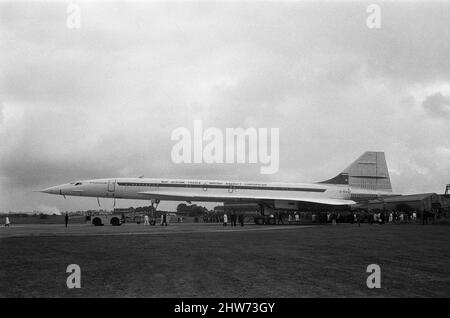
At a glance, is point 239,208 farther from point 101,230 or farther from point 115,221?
point 101,230

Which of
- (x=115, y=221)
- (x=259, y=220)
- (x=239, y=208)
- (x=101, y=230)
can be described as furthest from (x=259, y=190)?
(x=239, y=208)

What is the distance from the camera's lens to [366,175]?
4091cm

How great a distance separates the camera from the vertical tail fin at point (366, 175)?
133 feet

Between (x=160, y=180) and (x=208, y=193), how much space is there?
→ 12.9 ft

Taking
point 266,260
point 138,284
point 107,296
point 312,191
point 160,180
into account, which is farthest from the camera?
point 312,191

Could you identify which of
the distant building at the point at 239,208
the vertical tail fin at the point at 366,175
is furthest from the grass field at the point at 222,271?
the distant building at the point at 239,208

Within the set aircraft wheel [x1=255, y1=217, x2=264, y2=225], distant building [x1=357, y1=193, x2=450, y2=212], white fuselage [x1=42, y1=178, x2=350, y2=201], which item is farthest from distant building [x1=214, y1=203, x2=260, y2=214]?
aircraft wheel [x1=255, y1=217, x2=264, y2=225]

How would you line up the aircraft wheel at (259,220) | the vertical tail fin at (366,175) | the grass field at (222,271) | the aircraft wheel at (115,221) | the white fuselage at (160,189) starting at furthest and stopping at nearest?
the vertical tail fin at (366,175) < the aircraft wheel at (259,220) < the white fuselage at (160,189) < the aircraft wheel at (115,221) < the grass field at (222,271)

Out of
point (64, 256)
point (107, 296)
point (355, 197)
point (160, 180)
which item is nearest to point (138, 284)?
point (107, 296)

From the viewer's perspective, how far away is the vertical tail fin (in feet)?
133

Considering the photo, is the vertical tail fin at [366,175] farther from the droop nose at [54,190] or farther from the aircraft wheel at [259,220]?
the droop nose at [54,190]

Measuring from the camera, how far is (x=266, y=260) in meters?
10.2

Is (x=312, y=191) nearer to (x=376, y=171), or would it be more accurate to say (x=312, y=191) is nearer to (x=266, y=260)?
(x=376, y=171)
